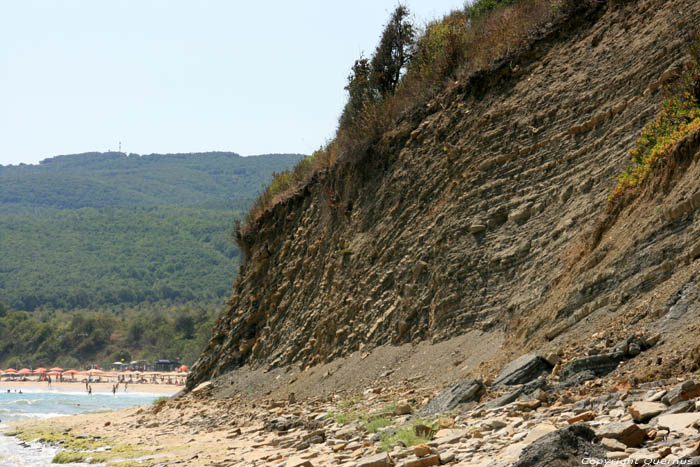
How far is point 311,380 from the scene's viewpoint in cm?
1606

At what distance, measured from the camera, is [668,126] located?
35.1 feet

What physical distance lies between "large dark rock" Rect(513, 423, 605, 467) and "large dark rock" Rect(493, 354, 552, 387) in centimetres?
346

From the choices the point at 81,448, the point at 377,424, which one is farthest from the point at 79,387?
the point at 377,424

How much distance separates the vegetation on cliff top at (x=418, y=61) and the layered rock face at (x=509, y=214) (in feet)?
1.60

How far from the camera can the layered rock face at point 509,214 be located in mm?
9438

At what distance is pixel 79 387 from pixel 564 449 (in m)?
79.7

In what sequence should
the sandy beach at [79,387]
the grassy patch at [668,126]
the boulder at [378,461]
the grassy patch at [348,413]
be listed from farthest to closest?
the sandy beach at [79,387] < the grassy patch at [348,413] < the grassy patch at [668,126] < the boulder at [378,461]

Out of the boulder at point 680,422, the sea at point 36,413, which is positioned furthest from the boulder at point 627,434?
the sea at point 36,413

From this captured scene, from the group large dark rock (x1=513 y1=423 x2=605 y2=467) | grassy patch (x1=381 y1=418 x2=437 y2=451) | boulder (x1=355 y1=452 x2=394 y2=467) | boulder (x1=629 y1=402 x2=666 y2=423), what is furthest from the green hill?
large dark rock (x1=513 y1=423 x2=605 y2=467)

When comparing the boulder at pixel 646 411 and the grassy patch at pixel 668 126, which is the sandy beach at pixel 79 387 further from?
the boulder at pixel 646 411

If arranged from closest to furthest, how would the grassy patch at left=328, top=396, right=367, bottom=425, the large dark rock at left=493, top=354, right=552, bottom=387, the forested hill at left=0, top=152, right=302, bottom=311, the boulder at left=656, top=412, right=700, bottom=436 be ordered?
the boulder at left=656, top=412, right=700, bottom=436 → the large dark rock at left=493, top=354, right=552, bottom=387 → the grassy patch at left=328, top=396, right=367, bottom=425 → the forested hill at left=0, top=152, right=302, bottom=311

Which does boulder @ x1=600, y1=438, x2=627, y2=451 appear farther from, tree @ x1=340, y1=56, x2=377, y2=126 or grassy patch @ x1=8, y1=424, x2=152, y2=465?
tree @ x1=340, y1=56, x2=377, y2=126

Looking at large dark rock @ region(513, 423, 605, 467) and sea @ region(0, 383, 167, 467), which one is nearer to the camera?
large dark rock @ region(513, 423, 605, 467)

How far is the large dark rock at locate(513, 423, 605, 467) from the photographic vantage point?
4.66 m
